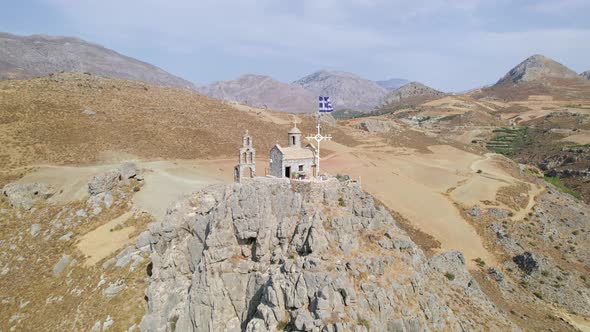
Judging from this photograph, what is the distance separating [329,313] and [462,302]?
681 inches

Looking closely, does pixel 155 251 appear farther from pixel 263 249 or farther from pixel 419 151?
pixel 419 151

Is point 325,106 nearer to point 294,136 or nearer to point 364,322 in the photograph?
point 294,136

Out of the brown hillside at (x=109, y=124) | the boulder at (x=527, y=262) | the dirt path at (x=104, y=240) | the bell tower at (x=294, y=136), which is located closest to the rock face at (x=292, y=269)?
the bell tower at (x=294, y=136)

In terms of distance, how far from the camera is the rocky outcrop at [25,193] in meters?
49.2

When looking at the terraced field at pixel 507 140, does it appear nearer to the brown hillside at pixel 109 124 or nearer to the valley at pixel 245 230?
the valley at pixel 245 230

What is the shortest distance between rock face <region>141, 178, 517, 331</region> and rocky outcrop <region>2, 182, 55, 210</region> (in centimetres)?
2973

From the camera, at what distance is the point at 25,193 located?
50.3 metres

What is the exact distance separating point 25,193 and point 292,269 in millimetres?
46090

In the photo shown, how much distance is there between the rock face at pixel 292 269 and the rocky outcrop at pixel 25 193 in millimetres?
29726

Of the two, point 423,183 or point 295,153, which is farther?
point 423,183

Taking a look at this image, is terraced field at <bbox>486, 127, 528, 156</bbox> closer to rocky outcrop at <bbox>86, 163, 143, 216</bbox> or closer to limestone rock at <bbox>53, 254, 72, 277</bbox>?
rocky outcrop at <bbox>86, 163, 143, 216</bbox>

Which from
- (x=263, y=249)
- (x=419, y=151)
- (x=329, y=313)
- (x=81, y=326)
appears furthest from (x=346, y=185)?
(x=419, y=151)

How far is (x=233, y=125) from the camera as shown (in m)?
101

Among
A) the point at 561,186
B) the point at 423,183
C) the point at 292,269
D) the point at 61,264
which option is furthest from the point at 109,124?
the point at 561,186
